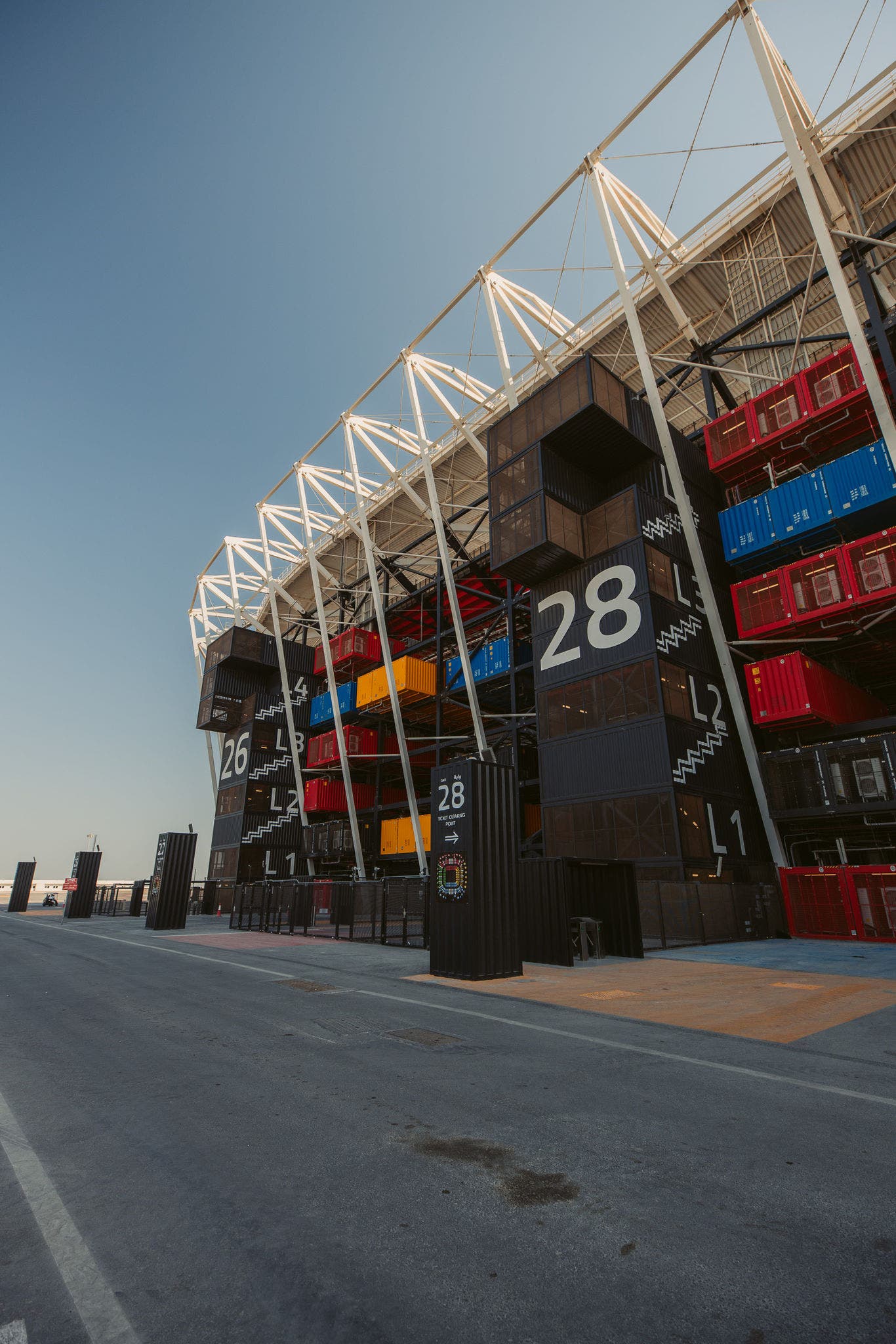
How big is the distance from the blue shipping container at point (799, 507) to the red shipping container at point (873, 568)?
7.76ft

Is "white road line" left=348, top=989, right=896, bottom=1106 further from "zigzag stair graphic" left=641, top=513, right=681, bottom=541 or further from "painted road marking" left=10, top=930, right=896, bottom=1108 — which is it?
"zigzag stair graphic" left=641, top=513, right=681, bottom=541

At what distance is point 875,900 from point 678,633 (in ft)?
43.1

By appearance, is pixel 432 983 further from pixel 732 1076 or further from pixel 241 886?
pixel 241 886

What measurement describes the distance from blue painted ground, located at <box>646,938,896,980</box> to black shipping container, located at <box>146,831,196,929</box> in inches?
825

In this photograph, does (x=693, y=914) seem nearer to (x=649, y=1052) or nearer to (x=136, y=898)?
(x=649, y=1052)

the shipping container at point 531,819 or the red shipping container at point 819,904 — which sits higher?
the shipping container at point 531,819

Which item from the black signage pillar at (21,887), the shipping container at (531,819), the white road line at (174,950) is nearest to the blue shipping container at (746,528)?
the shipping container at (531,819)

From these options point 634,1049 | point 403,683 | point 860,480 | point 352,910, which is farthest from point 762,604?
point 634,1049

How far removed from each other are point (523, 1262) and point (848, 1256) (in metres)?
1.61

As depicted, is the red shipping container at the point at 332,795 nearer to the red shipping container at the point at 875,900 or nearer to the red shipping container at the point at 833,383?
the red shipping container at the point at 875,900

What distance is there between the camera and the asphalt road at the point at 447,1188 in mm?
2730

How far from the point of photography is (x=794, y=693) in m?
27.4

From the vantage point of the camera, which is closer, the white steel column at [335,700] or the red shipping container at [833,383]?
the red shipping container at [833,383]

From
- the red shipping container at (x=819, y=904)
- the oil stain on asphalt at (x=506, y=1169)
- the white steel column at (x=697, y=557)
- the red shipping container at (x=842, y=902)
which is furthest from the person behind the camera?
the white steel column at (x=697, y=557)
